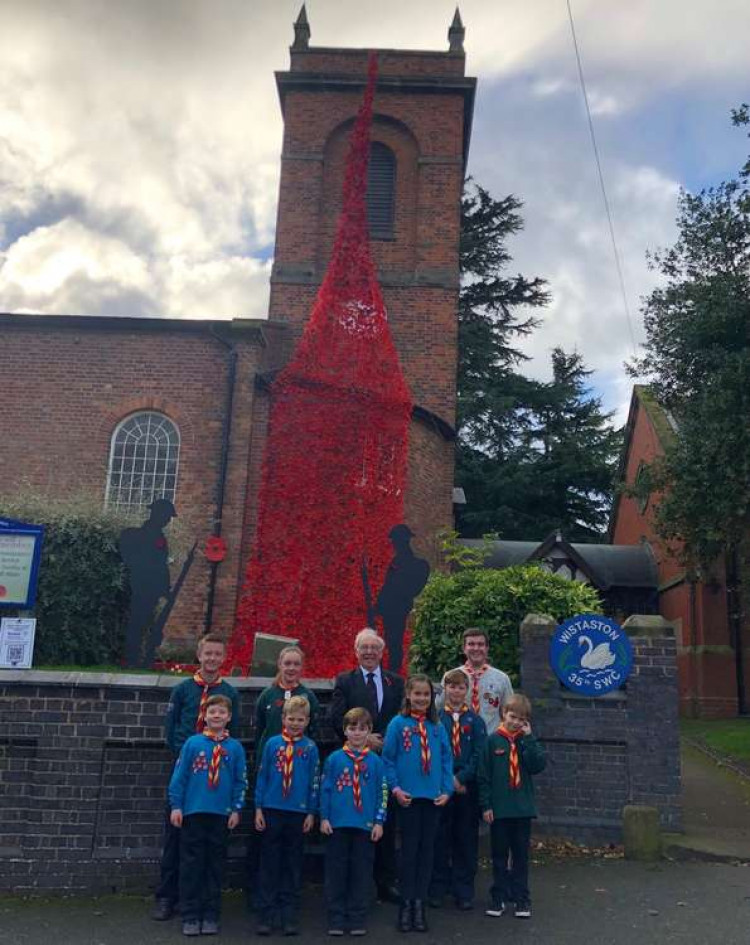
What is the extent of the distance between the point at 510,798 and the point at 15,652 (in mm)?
4394

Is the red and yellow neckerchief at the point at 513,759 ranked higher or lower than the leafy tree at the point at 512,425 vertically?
lower

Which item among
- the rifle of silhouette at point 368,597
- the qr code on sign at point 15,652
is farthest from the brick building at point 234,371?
the qr code on sign at point 15,652

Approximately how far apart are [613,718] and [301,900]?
11.3ft

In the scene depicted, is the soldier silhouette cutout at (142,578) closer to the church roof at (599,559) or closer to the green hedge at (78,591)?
the green hedge at (78,591)

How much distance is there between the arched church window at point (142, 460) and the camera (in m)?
17.0

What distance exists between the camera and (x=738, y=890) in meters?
6.17

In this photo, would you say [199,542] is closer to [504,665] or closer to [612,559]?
[504,665]

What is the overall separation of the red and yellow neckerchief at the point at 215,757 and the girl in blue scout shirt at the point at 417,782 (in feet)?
3.52

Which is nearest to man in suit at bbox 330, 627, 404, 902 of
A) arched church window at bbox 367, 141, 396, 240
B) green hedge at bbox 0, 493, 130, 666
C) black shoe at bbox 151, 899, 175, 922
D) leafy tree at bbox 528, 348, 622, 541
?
black shoe at bbox 151, 899, 175, 922

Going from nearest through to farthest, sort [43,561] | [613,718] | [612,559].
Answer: [613,718], [43,561], [612,559]

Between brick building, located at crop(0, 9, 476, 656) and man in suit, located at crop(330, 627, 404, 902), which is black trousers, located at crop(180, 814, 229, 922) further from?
brick building, located at crop(0, 9, 476, 656)

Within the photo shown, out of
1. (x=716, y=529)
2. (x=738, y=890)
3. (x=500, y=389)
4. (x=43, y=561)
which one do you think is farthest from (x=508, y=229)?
(x=738, y=890)

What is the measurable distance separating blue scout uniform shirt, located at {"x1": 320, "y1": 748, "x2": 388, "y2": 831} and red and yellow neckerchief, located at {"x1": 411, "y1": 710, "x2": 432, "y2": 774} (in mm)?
283

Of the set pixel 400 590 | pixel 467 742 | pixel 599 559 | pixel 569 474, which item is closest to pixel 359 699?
pixel 467 742
